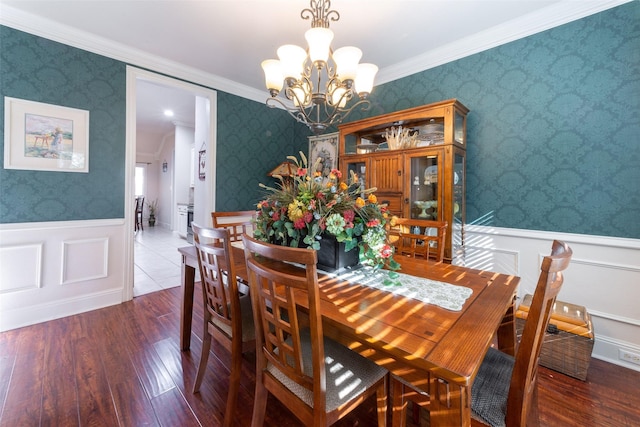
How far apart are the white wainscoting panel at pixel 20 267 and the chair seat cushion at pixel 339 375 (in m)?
2.67

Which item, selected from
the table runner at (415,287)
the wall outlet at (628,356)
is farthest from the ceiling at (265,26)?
the wall outlet at (628,356)

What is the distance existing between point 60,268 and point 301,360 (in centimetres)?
287

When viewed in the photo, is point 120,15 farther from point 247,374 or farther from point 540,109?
point 540,109

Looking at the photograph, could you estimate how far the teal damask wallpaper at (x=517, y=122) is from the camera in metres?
1.92

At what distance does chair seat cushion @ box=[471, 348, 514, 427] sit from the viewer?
35.0 inches

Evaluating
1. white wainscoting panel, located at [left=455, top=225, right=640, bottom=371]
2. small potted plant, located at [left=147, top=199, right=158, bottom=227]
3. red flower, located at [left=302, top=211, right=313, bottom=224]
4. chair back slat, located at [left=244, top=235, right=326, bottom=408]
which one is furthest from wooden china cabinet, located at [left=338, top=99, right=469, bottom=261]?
small potted plant, located at [left=147, top=199, right=158, bottom=227]

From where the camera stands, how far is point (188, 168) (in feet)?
21.2

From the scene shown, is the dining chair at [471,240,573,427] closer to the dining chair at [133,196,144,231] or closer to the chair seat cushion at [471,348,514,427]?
the chair seat cushion at [471,348,514,427]

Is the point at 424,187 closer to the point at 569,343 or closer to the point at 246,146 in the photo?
the point at 569,343

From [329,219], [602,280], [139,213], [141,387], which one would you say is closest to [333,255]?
[329,219]

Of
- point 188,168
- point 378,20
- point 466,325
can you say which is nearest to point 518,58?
point 378,20

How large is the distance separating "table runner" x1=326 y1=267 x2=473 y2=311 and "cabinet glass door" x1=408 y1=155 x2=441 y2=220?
1.25 m

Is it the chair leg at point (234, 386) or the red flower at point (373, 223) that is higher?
the red flower at point (373, 223)

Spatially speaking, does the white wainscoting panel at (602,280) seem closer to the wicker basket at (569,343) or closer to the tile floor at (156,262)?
the wicker basket at (569,343)
